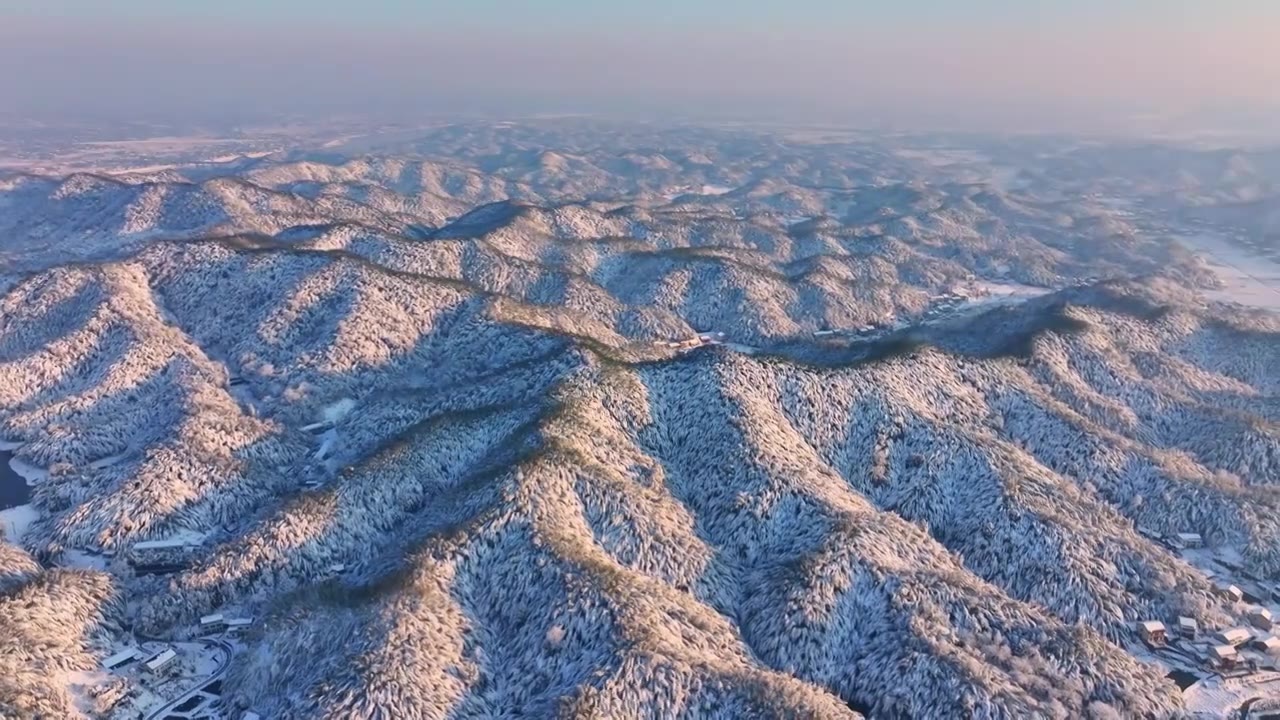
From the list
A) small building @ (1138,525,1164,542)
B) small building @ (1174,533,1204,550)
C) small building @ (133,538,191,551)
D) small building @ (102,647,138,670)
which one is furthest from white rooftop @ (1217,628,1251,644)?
small building @ (133,538,191,551)

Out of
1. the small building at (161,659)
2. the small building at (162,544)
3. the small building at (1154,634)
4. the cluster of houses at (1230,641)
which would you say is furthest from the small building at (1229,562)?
the small building at (162,544)

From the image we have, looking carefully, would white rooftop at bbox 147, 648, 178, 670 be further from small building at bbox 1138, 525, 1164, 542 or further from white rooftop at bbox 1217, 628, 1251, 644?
small building at bbox 1138, 525, 1164, 542

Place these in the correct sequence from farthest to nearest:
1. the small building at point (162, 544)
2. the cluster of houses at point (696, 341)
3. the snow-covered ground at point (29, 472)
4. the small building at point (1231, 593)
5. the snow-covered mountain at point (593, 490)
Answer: the cluster of houses at point (696, 341) < the snow-covered ground at point (29, 472) < the small building at point (162, 544) < the small building at point (1231, 593) < the snow-covered mountain at point (593, 490)

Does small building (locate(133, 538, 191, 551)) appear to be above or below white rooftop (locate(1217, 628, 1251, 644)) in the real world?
below

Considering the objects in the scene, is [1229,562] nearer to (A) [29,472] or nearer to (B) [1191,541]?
(B) [1191,541]

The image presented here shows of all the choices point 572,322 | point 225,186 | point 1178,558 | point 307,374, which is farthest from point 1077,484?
point 225,186

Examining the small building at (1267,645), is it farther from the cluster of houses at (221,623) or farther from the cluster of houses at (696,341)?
the cluster of houses at (696,341)

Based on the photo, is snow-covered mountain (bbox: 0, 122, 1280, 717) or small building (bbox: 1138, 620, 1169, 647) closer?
snow-covered mountain (bbox: 0, 122, 1280, 717)
